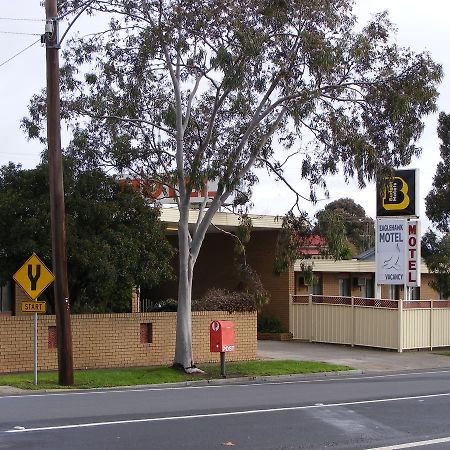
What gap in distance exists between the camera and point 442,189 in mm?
32281

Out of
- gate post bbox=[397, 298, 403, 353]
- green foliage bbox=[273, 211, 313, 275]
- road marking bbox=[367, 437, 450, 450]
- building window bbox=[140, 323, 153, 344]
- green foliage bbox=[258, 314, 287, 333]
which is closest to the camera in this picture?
road marking bbox=[367, 437, 450, 450]

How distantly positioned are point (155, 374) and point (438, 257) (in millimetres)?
14342

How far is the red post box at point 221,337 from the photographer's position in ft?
70.0

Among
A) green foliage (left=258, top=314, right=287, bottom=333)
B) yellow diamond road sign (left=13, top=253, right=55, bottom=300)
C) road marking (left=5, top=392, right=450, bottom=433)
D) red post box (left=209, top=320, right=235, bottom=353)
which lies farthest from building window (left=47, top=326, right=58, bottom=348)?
green foliage (left=258, top=314, right=287, bottom=333)

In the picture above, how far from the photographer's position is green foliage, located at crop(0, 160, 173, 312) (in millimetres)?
20875

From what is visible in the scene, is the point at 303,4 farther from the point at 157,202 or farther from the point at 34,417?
the point at 34,417

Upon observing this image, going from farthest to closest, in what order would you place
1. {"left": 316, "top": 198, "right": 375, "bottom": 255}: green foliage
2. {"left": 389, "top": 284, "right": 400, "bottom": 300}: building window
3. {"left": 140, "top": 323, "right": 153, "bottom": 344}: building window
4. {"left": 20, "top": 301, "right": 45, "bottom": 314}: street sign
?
1. {"left": 389, "top": 284, "right": 400, "bottom": 300}: building window
2. {"left": 140, "top": 323, "right": 153, "bottom": 344}: building window
3. {"left": 316, "top": 198, "right": 375, "bottom": 255}: green foliage
4. {"left": 20, "top": 301, "right": 45, "bottom": 314}: street sign

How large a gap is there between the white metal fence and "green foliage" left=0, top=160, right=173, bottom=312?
29.8ft

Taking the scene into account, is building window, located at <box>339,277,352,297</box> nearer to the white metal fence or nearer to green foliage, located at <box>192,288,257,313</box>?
the white metal fence

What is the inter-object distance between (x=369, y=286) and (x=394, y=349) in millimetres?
12063

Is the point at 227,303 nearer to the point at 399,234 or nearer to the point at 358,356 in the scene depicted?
the point at 358,356

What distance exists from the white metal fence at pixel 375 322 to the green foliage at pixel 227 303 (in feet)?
18.4

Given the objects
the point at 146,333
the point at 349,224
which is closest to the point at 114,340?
the point at 146,333

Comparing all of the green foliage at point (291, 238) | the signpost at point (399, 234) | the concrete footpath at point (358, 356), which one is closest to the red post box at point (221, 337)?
the green foliage at point (291, 238)
